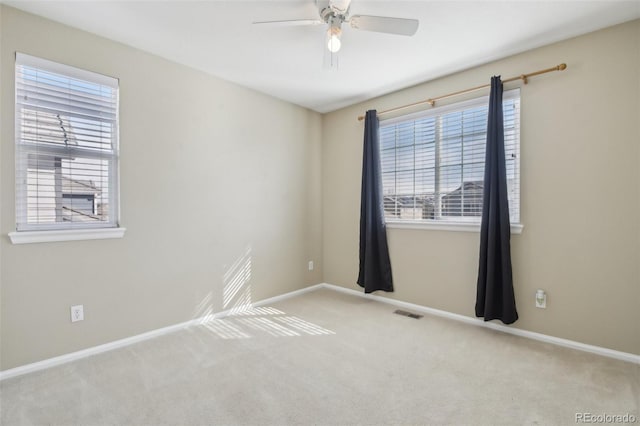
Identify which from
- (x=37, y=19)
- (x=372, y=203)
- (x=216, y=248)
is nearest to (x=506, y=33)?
(x=372, y=203)

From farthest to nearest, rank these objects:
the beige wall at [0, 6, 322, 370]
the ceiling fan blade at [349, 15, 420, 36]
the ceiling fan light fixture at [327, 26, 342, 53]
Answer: the beige wall at [0, 6, 322, 370]
the ceiling fan light fixture at [327, 26, 342, 53]
the ceiling fan blade at [349, 15, 420, 36]

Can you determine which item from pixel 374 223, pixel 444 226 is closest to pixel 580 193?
pixel 444 226

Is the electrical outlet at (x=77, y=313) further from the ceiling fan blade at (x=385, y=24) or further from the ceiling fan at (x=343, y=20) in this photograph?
the ceiling fan blade at (x=385, y=24)

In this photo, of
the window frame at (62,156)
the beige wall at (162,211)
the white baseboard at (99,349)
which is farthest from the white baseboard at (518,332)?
the window frame at (62,156)

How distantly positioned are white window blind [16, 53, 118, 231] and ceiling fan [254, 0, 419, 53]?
5.10 feet

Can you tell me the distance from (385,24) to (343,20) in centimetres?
27

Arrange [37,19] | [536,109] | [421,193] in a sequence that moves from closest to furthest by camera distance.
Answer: [37,19] < [536,109] < [421,193]

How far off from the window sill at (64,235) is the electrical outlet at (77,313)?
0.52m

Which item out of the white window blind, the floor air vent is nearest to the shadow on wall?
the floor air vent

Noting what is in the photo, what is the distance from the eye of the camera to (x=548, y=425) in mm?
1594

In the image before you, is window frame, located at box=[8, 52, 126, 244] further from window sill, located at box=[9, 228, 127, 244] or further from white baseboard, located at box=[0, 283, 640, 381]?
white baseboard, located at box=[0, 283, 640, 381]

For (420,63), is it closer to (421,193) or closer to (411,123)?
(411,123)

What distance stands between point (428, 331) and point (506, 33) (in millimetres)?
2593

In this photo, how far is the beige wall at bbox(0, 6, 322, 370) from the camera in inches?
82.4
